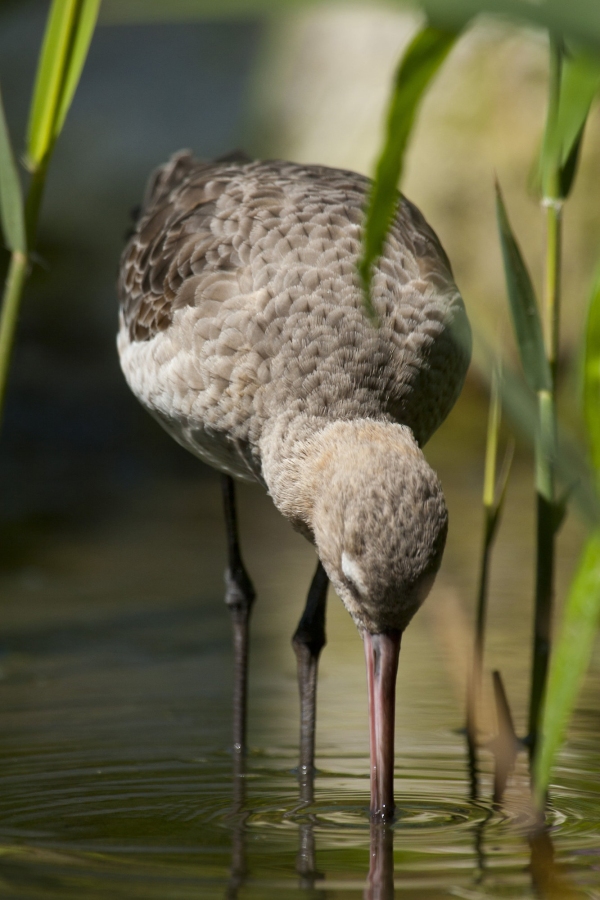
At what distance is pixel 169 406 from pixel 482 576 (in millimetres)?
1210

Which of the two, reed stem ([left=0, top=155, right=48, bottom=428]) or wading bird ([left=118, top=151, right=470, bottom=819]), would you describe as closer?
reed stem ([left=0, top=155, right=48, bottom=428])

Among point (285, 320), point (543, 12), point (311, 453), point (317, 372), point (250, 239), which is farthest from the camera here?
point (250, 239)

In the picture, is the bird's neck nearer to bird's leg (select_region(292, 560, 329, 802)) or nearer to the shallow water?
the shallow water

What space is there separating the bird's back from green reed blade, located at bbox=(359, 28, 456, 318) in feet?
6.94

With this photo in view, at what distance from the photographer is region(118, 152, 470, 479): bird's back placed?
3807mm

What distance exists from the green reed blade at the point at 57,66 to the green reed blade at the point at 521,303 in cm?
101

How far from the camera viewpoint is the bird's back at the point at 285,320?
3807 mm

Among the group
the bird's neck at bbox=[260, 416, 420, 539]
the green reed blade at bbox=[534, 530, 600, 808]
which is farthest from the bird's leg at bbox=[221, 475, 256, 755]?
the green reed blade at bbox=[534, 530, 600, 808]

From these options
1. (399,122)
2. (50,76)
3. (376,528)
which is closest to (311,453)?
(376,528)

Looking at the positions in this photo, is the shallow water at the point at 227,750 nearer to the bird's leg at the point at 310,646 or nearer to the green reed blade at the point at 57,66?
the bird's leg at the point at 310,646

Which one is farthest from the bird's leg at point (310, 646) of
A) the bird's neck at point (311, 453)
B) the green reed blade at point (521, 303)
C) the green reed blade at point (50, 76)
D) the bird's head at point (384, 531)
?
the green reed blade at point (50, 76)

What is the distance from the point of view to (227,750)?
4.27 meters

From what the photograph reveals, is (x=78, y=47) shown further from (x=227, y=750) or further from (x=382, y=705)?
(x=227, y=750)

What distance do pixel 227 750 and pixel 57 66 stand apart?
239 cm
